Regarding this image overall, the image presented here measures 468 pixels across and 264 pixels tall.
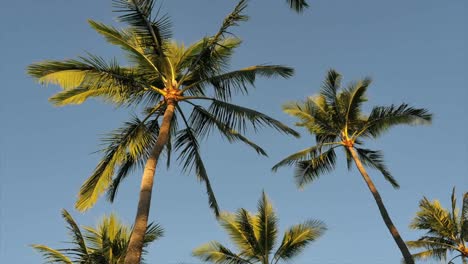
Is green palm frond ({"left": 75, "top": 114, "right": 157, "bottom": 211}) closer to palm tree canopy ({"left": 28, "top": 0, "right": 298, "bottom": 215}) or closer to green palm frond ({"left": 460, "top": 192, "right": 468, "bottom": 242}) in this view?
palm tree canopy ({"left": 28, "top": 0, "right": 298, "bottom": 215})

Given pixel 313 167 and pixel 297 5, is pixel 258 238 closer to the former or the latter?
pixel 313 167

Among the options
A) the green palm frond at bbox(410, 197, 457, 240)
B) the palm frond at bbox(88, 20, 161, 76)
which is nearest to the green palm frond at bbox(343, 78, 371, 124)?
the green palm frond at bbox(410, 197, 457, 240)

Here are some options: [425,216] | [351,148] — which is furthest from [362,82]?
[425,216]

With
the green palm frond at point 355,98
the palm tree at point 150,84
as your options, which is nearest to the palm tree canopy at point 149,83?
the palm tree at point 150,84

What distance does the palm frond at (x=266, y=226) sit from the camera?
62.2 feet

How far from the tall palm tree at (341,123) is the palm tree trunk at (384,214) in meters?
0.04

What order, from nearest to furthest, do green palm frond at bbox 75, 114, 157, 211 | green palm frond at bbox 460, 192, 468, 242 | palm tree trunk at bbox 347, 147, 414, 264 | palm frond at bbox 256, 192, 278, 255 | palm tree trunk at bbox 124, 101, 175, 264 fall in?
palm tree trunk at bbox 124, 101, 175, 264 < green palm frond at bbox 75, 114, 157, 211 < palm tree trunk at bbox 347, 147, 414, 264 < palm frond at bbox 256, 192, 278, 255 < green palm frond at bbox 460, 192, 468, 242

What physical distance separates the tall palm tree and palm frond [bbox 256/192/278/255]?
1646 millimetres

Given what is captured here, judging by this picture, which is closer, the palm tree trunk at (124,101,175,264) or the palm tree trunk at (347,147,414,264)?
the palm tree trunk at (124,101,175,264)

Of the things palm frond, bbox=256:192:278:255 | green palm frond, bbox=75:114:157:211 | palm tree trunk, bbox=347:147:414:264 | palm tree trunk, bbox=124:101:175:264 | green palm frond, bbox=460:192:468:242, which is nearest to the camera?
palm tree trunk, bbox=124:101:175:264

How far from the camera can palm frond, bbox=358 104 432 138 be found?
18.7 meters

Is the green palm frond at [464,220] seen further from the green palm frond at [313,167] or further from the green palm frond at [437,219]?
the green palm frond at [313,167]

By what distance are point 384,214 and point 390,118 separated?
4.23m

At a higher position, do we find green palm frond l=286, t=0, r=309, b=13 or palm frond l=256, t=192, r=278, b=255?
green palm frond l=286, t=0, r=309, b=13
